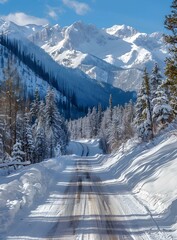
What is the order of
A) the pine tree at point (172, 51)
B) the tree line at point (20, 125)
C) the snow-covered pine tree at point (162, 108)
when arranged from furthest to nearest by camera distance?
the snow-covered pine tree at point (162, 108), the tree line at point (20, 125), the pine tree at point (172, 51)

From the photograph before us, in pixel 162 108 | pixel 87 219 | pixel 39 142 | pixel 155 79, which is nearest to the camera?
pixel 87 219

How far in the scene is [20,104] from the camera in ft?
121

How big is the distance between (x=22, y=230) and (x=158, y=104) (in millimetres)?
35402

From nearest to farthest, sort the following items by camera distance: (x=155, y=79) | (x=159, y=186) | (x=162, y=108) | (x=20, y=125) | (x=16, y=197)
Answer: (x=16, y=197), (x=159, y=186), (x=162, y=108), (x=20, y=125), (x=155, y=79)

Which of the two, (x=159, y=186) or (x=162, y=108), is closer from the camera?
(x=159, y=186)

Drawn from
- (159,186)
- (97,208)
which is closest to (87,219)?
(97,208)

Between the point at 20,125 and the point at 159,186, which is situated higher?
the point at 20,125

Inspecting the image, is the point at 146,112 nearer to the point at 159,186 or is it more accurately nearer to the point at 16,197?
the point at 159,186

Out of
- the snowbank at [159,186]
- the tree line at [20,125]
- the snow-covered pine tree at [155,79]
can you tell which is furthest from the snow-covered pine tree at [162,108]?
the snowbank at [159,186]

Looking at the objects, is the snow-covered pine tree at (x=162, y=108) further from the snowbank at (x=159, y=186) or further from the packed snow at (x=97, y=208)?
→ the packed snow at (x=97, y=208)

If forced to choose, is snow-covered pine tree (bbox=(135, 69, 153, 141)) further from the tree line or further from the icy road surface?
the icy road surface

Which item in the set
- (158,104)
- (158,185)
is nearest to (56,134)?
(158,104)

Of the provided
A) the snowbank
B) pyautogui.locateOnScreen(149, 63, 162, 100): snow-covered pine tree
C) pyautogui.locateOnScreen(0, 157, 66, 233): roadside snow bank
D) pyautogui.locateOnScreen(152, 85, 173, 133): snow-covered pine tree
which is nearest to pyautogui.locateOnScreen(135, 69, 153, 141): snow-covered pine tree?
pyautogui.locateOnScreen(149, 63, 162, 100): snow-covered pine tree

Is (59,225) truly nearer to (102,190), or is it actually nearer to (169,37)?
(102,190)
